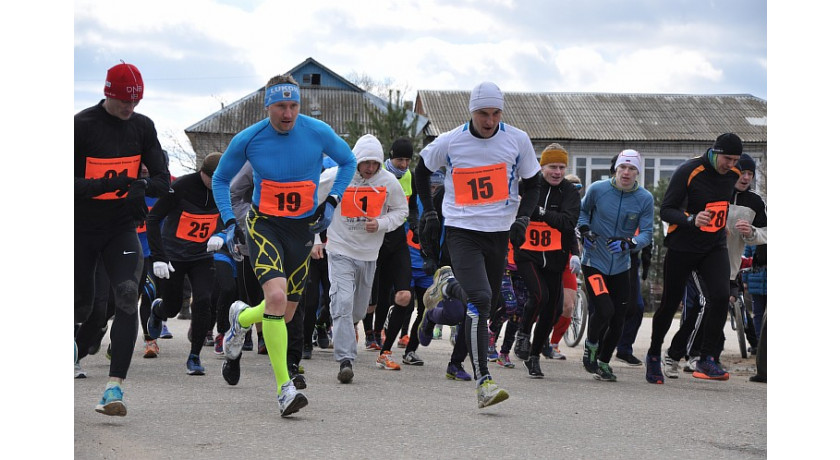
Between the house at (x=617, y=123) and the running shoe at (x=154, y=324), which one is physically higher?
the house at (x=617, y=123)

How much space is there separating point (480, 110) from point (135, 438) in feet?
10.7

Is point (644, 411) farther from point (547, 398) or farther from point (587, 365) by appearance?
point (587, 365)

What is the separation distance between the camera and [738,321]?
12625mm

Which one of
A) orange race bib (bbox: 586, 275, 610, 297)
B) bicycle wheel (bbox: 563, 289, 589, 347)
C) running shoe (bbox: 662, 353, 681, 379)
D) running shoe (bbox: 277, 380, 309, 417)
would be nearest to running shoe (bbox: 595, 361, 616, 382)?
orange race bib (bbox: 586, 275, 610, 297)

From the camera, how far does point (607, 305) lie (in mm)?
9578

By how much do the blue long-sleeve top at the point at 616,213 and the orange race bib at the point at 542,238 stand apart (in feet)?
0.98

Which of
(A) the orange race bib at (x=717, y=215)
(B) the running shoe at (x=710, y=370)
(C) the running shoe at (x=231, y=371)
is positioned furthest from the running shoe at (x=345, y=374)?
(B) the running shoe at (x=710, y=370)

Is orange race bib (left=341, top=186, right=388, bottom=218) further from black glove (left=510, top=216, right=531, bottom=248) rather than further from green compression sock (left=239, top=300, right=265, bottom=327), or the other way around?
black glove (left=510, top=216, right=531, bottom=248)

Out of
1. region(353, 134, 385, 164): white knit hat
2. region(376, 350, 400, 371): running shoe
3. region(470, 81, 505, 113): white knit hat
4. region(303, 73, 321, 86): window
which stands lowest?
region(376, 350, 400, 371): running shoe

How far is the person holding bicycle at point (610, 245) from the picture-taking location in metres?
9.69

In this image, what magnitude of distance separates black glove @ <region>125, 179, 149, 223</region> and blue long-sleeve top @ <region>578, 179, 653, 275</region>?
4.59 m

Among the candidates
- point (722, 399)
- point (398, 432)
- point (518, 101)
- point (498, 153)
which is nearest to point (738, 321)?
point (722, 399)

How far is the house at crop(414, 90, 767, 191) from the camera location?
4791cm

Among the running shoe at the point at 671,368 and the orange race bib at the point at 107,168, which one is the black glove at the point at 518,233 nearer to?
the orange race bib at the point at 107,168
